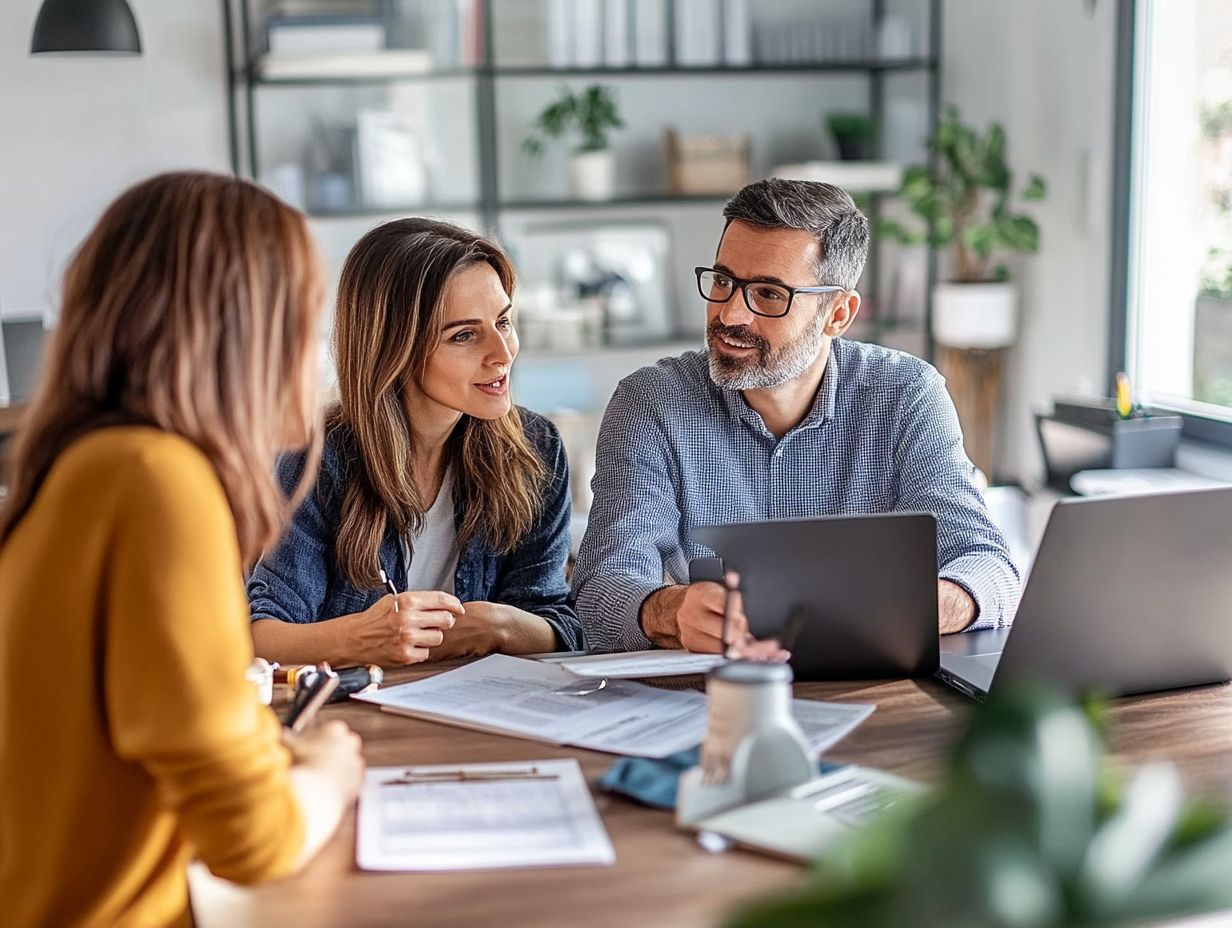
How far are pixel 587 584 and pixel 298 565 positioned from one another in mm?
426

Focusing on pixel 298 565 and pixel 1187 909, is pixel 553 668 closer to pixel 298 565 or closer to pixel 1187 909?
pixel 298 565

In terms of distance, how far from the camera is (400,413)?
85.0 inches

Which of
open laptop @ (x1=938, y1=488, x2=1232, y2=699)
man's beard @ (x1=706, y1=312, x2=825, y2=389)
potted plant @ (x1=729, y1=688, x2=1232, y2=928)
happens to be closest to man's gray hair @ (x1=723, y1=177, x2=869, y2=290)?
man's beard @ (x1=706, y1=312, x2=825, y2=389)

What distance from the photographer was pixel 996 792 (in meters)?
0.60

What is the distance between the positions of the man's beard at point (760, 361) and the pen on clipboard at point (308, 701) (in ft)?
2.98

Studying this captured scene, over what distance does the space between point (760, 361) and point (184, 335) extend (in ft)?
3.93

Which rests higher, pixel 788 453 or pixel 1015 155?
pixel 1015 155

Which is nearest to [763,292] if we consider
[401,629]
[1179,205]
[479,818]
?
[401,629]

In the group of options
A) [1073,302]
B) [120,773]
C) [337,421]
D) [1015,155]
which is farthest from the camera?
[1015,155]

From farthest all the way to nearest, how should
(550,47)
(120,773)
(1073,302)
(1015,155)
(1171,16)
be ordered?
1. (550,47)
2. (1015,155)
3. (1073,302)
4. (1171,16)
5. (120,773)

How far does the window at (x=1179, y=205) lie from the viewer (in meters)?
3.32

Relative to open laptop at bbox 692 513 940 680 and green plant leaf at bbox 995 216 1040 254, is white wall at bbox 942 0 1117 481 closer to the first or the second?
green plant leaf at bbox 995 216 1040 254

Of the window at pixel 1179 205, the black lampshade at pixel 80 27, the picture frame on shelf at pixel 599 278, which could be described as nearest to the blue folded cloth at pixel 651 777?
the window at pixel 1179 205

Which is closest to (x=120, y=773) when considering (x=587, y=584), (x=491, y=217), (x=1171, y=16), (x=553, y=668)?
(x=553, y=668)
